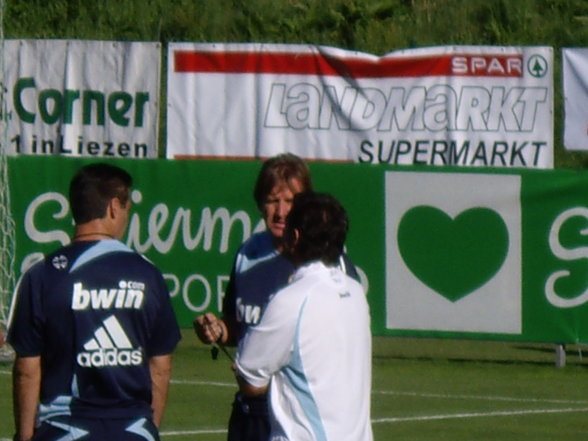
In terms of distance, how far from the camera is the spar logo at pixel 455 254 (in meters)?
14.2

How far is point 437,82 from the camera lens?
17.1 meters

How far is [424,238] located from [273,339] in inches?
346

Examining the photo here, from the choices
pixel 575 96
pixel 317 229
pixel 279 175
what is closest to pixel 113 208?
pixel 279 175

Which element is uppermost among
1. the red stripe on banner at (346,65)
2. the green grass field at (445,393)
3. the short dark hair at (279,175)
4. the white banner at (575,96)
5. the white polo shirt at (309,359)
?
the red stripe on banner at (346,65)

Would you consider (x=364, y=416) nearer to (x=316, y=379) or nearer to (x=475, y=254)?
(x=316, y=379)

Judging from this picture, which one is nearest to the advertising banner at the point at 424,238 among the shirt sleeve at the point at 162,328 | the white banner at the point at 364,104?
the white banner at the point at 364,104

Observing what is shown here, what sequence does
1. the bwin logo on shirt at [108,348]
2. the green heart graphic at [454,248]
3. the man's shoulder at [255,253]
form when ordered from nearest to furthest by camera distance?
1. the bwin logo on shirt at [108,348]
2. the man's shoulder at [255,253]
3. the green heart graphic at [454,248]

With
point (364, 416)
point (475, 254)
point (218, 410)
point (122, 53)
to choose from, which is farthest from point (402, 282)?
point (364, 416)

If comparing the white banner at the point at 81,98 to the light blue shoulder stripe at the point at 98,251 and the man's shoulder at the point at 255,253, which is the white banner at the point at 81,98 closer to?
the man's shoulder at the point at 255,253

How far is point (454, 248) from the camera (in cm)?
1433

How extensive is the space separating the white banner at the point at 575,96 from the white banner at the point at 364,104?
18 centimetres

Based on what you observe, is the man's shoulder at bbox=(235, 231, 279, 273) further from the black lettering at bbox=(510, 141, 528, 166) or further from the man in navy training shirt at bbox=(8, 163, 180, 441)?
the black lettering at bbox=(510, 141, 528, 166)

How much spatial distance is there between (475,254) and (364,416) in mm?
8482

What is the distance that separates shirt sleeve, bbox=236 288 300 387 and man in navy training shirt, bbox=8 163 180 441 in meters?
0.75
